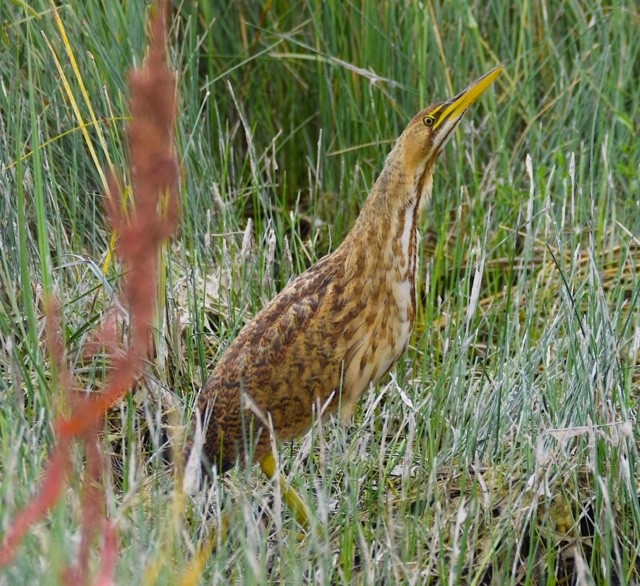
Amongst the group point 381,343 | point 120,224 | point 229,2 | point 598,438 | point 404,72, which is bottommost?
point 598,438

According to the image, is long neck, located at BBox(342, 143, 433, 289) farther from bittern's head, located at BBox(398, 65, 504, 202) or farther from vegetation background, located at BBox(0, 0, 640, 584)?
vegetation background, located at BBox(0, 0, 640, 584)

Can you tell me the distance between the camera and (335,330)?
2375 millimetres

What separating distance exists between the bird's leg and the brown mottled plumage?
0.06 m

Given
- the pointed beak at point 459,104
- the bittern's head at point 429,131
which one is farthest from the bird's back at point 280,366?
the pointed beak at point 459,104

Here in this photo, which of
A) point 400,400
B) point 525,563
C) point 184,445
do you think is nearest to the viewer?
point 525,563

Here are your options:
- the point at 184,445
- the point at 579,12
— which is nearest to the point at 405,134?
the point at 184,445

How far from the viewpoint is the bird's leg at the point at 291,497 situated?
2344mm

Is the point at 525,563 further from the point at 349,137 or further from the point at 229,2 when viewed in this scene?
the point at 229,2

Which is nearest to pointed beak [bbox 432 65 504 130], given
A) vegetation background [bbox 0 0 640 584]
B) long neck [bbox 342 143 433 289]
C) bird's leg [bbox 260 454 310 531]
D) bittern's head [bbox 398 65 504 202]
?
bittern's head [bbox 398 65 504 202]

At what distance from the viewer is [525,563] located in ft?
7.06

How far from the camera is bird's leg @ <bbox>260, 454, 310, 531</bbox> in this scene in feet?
7.69

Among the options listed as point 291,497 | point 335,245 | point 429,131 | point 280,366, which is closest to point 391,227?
point 429,131

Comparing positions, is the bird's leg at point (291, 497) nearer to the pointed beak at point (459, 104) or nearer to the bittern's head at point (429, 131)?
the bittern's head at point (429, 131)

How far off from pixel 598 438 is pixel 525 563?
11.1 inches
